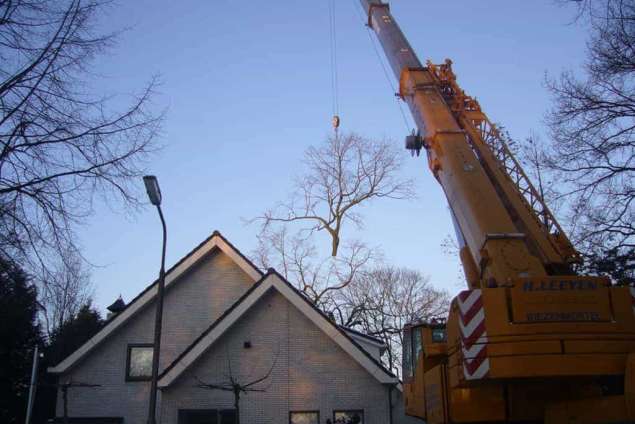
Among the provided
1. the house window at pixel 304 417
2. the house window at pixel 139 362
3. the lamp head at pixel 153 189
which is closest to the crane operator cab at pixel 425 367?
the lamp head at pixel 153 189

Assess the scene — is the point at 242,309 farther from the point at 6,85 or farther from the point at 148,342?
the point at 6,85

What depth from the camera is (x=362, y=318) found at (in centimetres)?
4619

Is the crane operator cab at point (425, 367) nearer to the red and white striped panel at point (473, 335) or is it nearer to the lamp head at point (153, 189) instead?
the red and white striped panel at point (473, 335)

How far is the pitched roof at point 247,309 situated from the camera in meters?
16.9

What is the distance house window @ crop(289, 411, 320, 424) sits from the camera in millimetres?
17234

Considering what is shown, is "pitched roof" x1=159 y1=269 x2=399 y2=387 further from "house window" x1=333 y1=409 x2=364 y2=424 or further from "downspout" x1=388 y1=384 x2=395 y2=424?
"house window" x1=333 y1=409 x2=364 y2=424

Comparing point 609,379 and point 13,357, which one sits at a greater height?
point 13,357

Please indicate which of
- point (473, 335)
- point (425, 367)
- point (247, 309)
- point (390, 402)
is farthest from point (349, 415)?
point (473, 335)

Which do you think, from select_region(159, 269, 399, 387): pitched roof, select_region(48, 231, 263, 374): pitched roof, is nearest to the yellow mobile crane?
select_region(159, 269, 399, 387): pitched roof

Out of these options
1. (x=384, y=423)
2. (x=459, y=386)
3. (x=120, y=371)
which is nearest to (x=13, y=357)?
(x=120, y=371)

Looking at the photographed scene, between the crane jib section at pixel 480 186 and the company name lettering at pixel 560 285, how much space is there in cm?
69

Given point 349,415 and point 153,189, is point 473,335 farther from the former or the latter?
point 349,415

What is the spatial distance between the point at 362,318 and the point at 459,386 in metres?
38.9

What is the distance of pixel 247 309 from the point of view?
17.8 m
